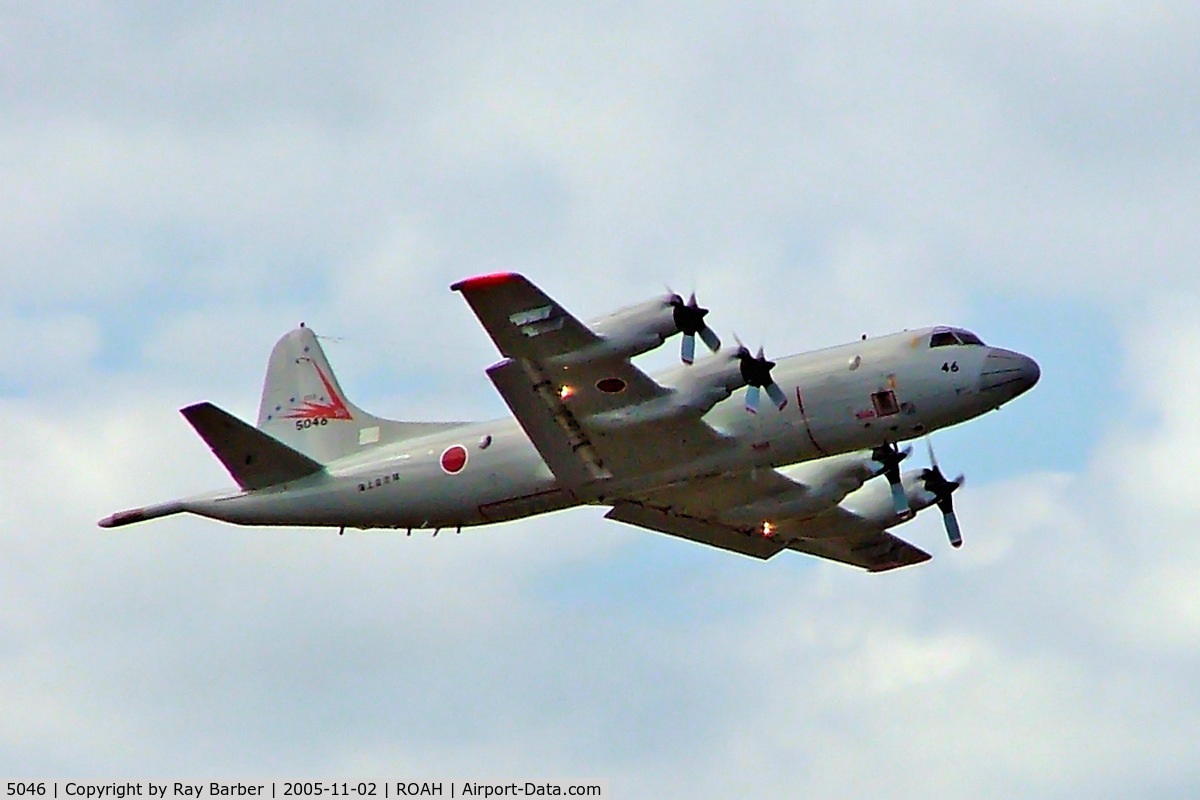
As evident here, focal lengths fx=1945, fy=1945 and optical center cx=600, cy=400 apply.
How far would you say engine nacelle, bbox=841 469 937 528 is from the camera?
53.9 metres

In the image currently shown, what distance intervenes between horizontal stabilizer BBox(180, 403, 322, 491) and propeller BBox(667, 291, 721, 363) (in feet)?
36.3

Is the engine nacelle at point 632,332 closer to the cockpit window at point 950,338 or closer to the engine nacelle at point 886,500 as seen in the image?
the cockpit window at point 950,338

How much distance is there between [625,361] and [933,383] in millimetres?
7523

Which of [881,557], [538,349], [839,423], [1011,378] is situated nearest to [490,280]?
[538,349]

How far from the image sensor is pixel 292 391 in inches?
2173

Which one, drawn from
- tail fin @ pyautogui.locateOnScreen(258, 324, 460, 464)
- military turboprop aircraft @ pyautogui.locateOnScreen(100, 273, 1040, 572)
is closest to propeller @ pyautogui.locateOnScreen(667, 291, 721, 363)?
military turboprop aircraft @ pyautogui.locateOnScreen(100, 273, 1040, 572)

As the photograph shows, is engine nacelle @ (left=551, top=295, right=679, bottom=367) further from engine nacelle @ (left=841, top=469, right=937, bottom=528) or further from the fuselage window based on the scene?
engine nacelle @ (left=841, top=469, right=937, bottom=528)

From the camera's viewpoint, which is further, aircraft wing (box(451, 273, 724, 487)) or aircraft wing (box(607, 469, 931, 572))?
aircraft wing (box(607, 469, 931, 572))

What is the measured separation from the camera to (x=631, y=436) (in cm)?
4553

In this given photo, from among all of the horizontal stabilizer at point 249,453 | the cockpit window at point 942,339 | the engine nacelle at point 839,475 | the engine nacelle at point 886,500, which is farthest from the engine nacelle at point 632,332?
the engine nacelle at point 886,500

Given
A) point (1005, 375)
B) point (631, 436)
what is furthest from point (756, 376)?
point (1005, 375)

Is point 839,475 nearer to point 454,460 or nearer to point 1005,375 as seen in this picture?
point 1005,375

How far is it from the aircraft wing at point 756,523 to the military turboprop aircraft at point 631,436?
8cm

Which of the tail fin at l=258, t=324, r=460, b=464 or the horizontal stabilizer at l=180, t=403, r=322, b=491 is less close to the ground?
the tail fin at l=258, t=324, r=460, b=464
